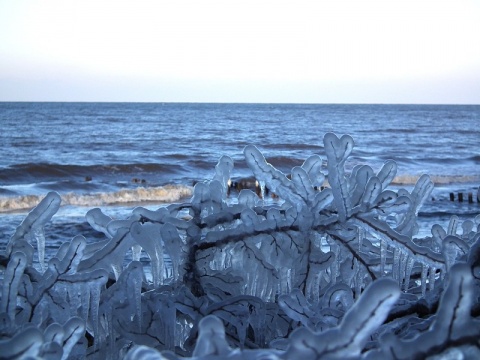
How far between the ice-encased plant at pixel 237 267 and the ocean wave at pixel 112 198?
9607 millimetres

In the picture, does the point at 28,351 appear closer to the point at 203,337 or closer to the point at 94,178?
the point at 203,337

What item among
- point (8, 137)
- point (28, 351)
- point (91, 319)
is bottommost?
point (8, 137)

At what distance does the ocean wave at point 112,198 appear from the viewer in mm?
10219

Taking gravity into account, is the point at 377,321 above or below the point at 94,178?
above

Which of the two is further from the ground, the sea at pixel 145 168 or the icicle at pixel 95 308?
the icicle at pixel 95 308

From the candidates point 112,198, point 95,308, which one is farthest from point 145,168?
point 95,308

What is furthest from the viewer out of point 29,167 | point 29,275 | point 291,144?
point 291,144

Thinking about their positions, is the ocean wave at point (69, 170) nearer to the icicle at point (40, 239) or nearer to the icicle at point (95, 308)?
the icicle at point (40, 239)

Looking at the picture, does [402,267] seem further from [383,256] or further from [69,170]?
[69,170]

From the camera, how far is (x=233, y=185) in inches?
459

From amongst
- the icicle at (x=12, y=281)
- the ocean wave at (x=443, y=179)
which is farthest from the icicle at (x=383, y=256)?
the ocean wave at (x=443, y=179)

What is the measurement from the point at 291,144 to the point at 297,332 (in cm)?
2290

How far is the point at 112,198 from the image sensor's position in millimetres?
11234

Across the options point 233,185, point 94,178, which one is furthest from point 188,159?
point 233,185
